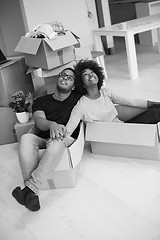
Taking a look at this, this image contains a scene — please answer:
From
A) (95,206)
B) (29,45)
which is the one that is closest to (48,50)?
(29,45)

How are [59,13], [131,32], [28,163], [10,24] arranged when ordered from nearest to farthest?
[28,163], [131,32], [59,13], [10,24]

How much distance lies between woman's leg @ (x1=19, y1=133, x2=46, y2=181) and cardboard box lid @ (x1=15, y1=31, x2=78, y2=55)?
28.9 inches

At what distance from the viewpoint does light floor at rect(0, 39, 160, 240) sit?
1.85m

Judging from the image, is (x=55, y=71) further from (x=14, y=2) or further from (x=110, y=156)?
(x=14, y=2)

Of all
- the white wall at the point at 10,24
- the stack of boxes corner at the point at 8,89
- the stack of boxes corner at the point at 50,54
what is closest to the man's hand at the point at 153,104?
the stack of boxes corner at the point at 50,54

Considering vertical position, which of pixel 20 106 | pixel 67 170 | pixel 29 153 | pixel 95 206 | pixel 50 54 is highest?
pixel 50 54

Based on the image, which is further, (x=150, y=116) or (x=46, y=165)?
(x=150, y=116)

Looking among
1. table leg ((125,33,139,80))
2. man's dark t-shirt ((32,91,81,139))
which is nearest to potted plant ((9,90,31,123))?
man's dark t-shirt ((32,91,81,139))

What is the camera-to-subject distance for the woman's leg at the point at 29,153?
2.19 meters

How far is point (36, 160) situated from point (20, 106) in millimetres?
683

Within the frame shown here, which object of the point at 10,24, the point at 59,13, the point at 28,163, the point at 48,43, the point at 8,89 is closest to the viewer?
the point at 28,163

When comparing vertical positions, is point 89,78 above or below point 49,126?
above

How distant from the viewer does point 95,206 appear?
2049mm

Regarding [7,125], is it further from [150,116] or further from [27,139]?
[150,116]
